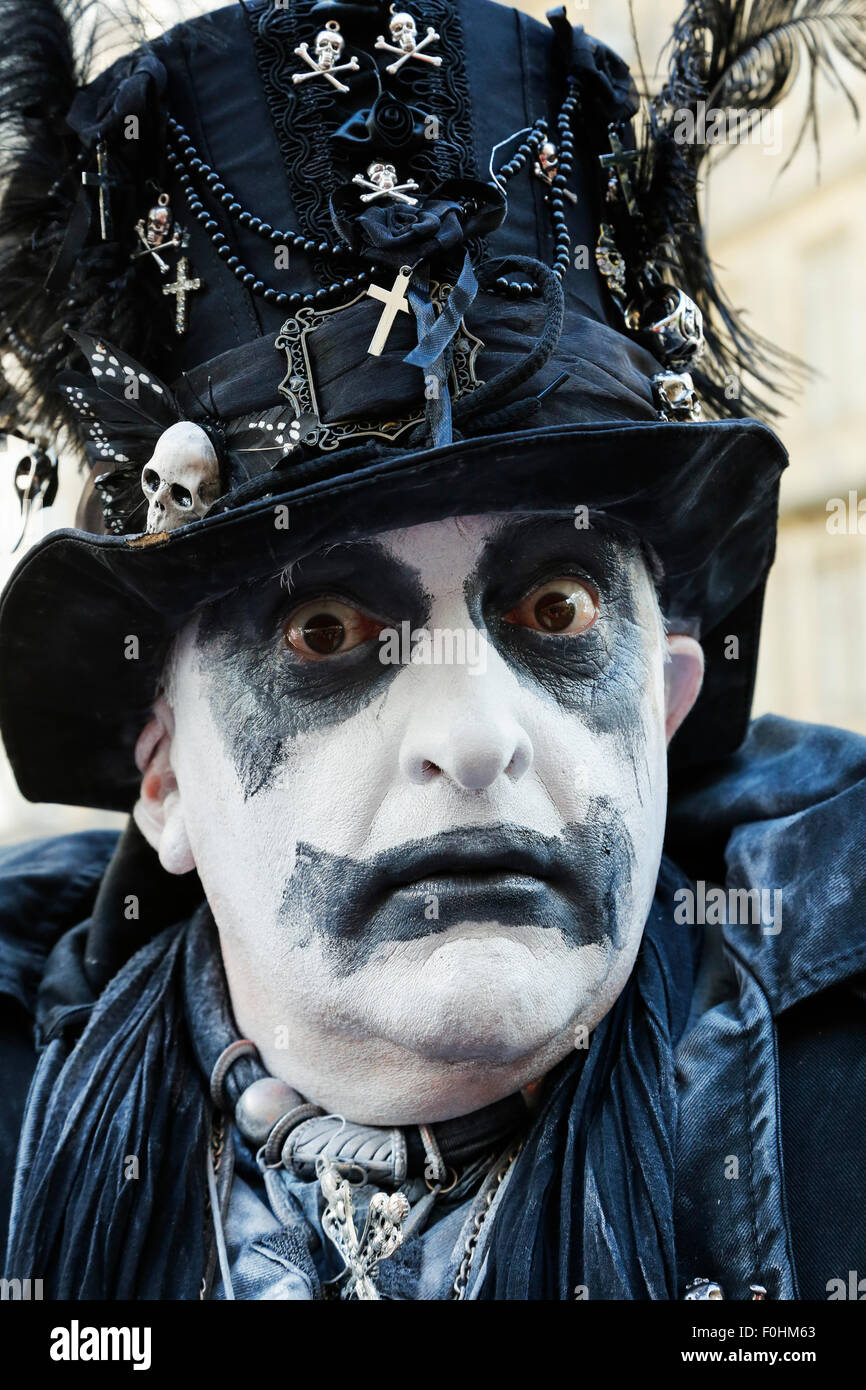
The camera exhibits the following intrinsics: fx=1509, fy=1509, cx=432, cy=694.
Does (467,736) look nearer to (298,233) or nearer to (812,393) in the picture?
(298,233)

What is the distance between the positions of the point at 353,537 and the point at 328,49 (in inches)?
28.5

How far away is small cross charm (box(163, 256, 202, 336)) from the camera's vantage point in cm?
213

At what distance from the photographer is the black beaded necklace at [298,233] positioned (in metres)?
2.02

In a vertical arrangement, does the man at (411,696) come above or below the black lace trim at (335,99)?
below

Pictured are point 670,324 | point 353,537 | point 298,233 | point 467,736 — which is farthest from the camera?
point 670,324

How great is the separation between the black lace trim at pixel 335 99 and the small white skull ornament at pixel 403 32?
2 centimetres

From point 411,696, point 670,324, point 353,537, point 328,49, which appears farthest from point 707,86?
point 411,696

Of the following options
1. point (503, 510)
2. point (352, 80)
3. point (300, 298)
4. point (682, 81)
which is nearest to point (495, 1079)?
point (503, 510)

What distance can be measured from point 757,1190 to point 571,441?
0.98m

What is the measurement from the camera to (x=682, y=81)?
2354 millimetres

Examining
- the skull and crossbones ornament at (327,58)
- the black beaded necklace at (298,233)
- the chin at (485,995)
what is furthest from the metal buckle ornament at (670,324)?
the chin at (485,995)

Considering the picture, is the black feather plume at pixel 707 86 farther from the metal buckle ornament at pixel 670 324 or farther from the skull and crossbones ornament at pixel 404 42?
the skull and crossbones ornament at pixel 404 42

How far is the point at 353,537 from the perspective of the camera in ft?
6.40
